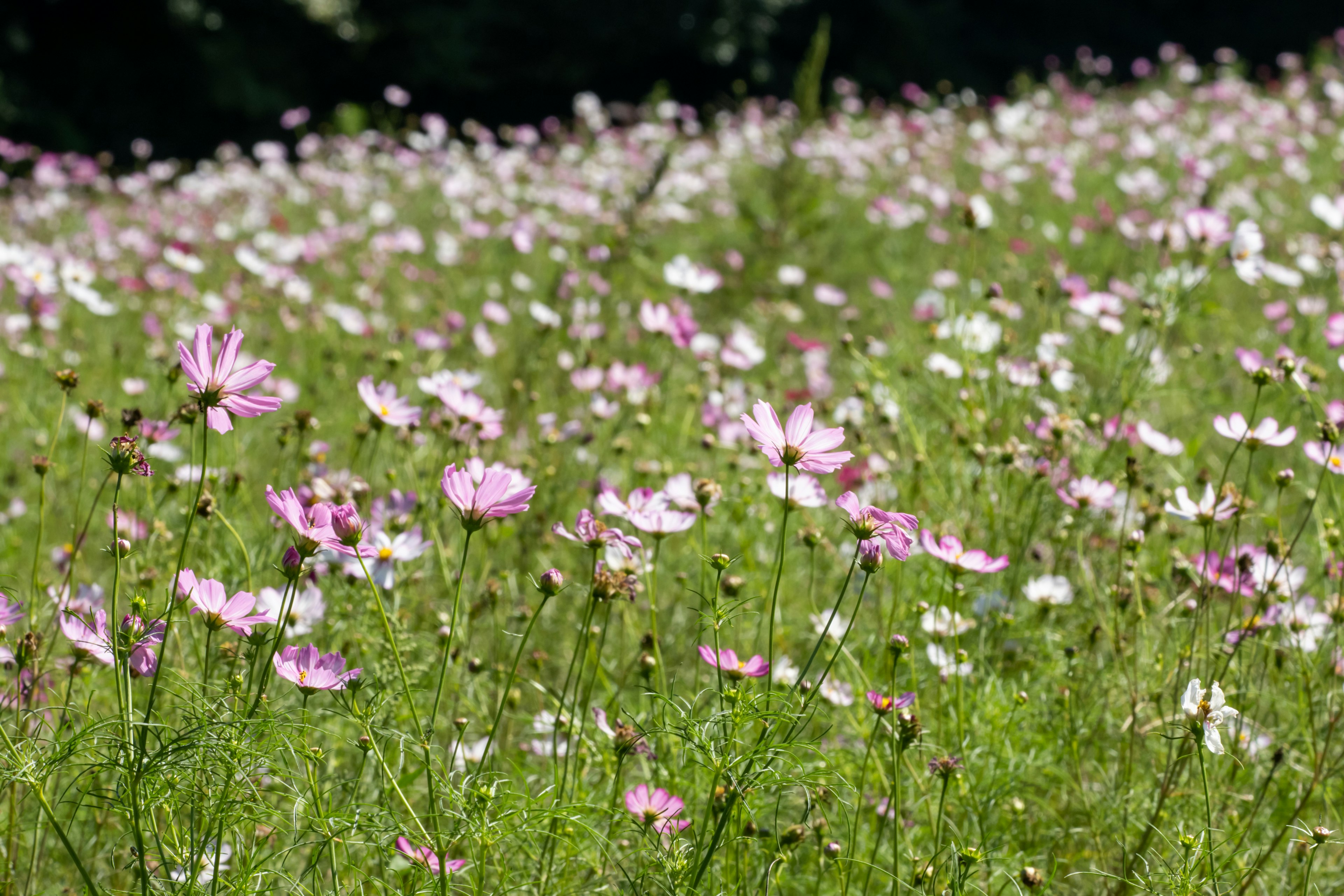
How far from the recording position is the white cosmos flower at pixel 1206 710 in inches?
36.7

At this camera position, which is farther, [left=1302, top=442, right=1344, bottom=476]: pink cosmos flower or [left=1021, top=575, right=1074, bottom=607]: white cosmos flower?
[left=1021, top=575, right=1074, bottom=607]: white cosmos flower

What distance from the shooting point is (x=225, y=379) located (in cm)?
87

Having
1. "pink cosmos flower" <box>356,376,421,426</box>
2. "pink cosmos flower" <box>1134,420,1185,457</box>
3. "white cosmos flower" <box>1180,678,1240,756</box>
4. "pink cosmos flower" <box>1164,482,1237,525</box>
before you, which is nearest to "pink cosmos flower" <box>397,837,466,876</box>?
"pink cosmos flower" <box>356,376,421,426</box>

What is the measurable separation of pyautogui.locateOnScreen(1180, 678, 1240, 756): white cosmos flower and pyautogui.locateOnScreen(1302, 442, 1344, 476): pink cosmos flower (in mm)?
406

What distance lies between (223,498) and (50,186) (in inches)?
206

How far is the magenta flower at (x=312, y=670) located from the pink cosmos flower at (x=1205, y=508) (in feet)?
3.08

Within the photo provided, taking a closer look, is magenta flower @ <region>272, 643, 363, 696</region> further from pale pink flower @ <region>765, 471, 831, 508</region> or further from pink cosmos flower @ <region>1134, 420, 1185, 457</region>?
pink cosmos flower @ <region>1134, 420, 1185, 457</region>

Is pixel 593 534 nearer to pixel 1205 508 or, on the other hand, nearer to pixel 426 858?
pixel 426 858

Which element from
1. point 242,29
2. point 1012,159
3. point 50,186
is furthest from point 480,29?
point 1012,159

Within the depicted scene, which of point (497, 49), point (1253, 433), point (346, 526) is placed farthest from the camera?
point (497, 49)

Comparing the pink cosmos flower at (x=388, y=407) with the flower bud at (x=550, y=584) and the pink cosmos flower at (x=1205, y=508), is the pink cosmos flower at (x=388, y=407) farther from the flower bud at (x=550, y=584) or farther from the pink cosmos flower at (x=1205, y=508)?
the pink cosmos flower at (x=1205, y=508)

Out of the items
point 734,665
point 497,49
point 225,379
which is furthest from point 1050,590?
point 497,49

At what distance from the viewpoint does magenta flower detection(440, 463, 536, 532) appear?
0.89m

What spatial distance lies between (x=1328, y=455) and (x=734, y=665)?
2.44 ft
